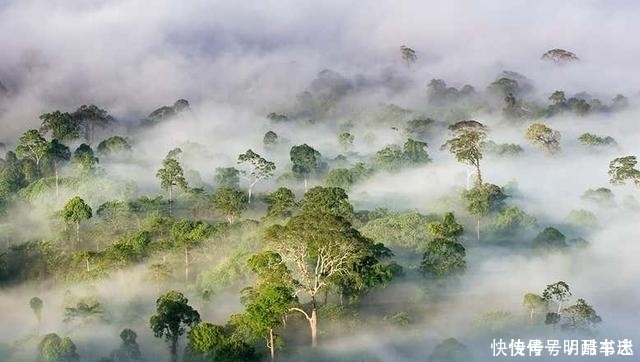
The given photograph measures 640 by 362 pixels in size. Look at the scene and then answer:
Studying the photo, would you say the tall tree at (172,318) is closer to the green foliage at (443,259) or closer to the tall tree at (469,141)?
the green foliage at (443,259)

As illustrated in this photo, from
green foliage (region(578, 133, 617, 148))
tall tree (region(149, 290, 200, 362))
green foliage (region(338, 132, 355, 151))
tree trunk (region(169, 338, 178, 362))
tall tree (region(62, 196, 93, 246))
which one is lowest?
tree trunk (region(169, 338, 178, 362))

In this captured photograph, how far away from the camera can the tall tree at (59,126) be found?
10181 cm

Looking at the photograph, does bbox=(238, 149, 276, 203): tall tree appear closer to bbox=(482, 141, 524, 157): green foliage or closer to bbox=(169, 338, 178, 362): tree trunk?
bbox=(482, 141, 524, 157): green foliage

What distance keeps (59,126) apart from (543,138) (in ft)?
235

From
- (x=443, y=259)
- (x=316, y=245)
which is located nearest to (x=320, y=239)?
(x=316, y=245)

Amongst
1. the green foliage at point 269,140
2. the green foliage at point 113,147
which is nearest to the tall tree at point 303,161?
the green foliage at point 269,140

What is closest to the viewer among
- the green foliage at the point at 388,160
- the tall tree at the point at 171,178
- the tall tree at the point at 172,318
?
the tall tree at the point at 172,318

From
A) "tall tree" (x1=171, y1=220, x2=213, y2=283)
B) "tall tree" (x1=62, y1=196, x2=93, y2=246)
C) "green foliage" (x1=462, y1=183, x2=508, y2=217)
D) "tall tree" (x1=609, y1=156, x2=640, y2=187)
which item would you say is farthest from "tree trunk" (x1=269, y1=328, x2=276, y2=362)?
"tall tree" (x1=609, y1=156, x2=640, y2=187)

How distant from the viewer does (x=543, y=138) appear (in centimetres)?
10869

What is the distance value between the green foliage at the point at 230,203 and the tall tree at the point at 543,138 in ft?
166

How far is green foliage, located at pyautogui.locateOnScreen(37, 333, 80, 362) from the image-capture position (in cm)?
5109

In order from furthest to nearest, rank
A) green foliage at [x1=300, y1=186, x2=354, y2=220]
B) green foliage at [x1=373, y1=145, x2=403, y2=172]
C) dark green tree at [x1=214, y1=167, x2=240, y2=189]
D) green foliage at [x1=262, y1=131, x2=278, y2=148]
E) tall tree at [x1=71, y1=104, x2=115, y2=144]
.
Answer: green foliage at [x1=262, y1=131, x2=278, y2=148] < tall tree at [x1=71, y1=104, x2=115, y2=144] < green foliage at [x1=373, y1=145, x2=403, y2=172] < dark green tree at [x1=214, y1=167, x2=240, y2=189] < green foliage at [x1=300, y1=186, x2=354, y2=220]

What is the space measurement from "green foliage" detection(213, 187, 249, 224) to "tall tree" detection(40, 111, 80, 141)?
35028 mm

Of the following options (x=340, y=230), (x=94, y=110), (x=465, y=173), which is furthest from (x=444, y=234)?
(x=94, y=110)
